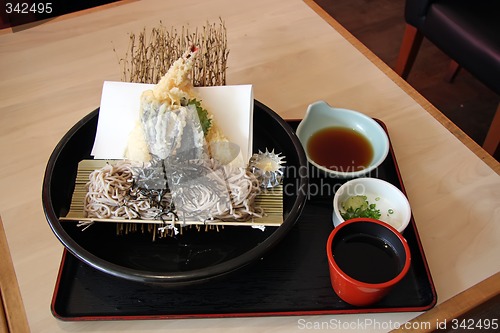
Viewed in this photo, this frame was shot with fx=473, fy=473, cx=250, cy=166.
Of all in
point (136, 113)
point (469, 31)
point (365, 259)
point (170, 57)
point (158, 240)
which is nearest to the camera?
point (365, 259)

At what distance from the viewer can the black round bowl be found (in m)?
0.89

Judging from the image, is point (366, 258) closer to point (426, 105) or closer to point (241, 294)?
point (241, 294)

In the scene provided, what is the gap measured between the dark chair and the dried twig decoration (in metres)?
0.92

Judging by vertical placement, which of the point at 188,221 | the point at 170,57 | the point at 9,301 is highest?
the point at 170,57

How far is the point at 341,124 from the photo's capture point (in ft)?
3.98

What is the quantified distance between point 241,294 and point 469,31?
137 cm

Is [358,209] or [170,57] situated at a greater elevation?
[170,57]

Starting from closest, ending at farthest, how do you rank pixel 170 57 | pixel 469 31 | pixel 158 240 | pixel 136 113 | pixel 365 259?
pixel 365 259
pixel 158 240
pixel 136 113
pixel 170 57
pixel 469 31

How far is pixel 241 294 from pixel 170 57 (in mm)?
677

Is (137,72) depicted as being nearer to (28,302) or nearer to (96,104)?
(96,104)

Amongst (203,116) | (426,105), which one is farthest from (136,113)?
(426,105)

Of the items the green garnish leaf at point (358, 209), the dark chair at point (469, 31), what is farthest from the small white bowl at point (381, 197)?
the dark chair at point (469, 31)

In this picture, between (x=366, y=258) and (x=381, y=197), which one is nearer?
(x=366, y=258)

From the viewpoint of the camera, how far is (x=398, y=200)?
1.03 meters
